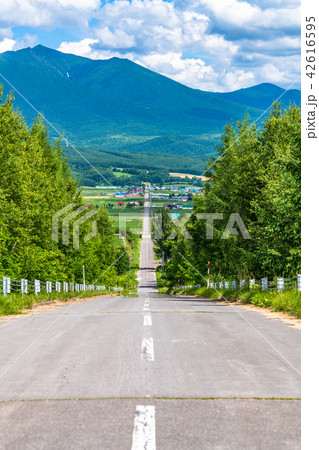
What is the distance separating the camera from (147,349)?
26.6ft

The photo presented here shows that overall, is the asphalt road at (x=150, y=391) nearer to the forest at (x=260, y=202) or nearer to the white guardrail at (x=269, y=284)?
the forest at (x=260, y=202)

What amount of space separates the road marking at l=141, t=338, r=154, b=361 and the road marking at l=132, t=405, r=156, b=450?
8.26ft

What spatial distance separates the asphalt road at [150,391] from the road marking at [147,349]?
0.02 m

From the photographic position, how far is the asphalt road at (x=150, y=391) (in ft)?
13.7

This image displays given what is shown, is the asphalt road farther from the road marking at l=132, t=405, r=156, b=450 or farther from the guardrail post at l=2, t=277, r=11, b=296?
the guardrail post at l=2, t=277, r=11, b=296

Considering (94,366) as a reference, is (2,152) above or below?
above

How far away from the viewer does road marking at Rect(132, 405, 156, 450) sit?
3.97m

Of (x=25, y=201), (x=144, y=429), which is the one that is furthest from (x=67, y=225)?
(x=144, y=429)

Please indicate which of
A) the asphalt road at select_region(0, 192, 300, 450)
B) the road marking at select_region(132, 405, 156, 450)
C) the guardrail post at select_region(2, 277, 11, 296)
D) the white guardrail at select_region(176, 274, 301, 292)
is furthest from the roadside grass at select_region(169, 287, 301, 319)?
the guardrail post at select_region(2, 277, 11, 296)

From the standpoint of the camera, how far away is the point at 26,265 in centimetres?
3316

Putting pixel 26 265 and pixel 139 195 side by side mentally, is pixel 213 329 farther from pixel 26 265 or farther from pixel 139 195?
pixel 139 195
